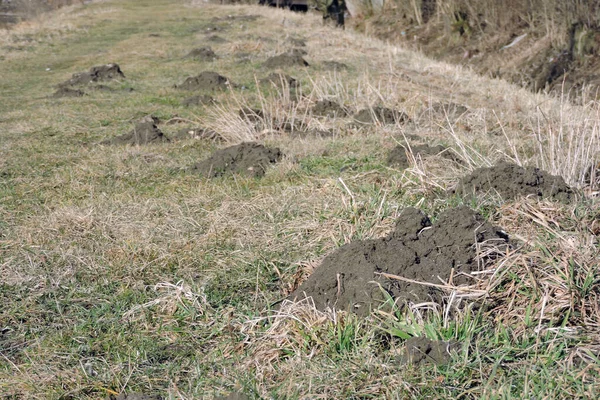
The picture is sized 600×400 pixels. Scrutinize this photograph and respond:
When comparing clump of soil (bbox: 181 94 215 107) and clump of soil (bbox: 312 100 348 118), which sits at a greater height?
clump of soil (bbox: 312 100 348 118)

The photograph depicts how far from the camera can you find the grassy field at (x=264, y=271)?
2809mm

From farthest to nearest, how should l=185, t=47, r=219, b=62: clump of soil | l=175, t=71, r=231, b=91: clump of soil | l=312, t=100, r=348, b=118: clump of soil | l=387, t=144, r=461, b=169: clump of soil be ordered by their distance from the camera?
l=185, t=47, r=219, b=62: clump of soil < l=175, t=71, r=231, b=91: clump of soil < l=312, t=100, r=348, b=118: clump of soil < l=387, t=144, r=461, b=169: clump of soil

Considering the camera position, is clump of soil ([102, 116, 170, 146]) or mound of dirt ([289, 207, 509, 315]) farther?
clump of soil ([102, 116, 170, 146])

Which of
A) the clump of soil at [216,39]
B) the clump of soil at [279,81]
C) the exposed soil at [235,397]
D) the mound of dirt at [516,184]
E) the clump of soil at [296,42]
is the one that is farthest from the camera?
the clump of soil at [216,39]

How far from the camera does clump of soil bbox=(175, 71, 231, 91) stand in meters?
10.4

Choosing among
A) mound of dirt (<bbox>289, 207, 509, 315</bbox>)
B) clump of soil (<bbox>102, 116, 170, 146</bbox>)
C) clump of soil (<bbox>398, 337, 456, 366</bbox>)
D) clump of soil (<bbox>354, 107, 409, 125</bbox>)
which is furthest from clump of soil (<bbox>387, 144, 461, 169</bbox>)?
clump of soil (<bbox>398, 337, 456, 366</bbox>)

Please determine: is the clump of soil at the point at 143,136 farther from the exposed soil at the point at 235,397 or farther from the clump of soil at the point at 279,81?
the exposed soil at the point at 235,397

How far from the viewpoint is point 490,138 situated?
276 inches

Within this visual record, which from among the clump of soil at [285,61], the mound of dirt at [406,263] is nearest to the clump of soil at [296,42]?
the clump of soil at [285,61]

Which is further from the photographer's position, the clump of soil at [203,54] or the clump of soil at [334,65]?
the clump of soil at [203,54]

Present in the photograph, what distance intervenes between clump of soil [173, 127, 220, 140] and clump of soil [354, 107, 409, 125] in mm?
1653

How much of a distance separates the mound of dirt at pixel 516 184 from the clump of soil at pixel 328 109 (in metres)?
3.86

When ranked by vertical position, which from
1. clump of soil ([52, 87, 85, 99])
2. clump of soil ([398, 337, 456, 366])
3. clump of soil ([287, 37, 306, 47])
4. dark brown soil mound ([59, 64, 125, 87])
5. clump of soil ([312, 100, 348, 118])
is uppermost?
clump of soil ([398, 337, 456, 366])

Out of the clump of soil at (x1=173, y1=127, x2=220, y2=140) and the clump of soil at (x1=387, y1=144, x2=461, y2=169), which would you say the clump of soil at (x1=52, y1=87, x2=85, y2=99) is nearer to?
the clump of soil at (x1=173, y1=127, x2=220, y2=140)
